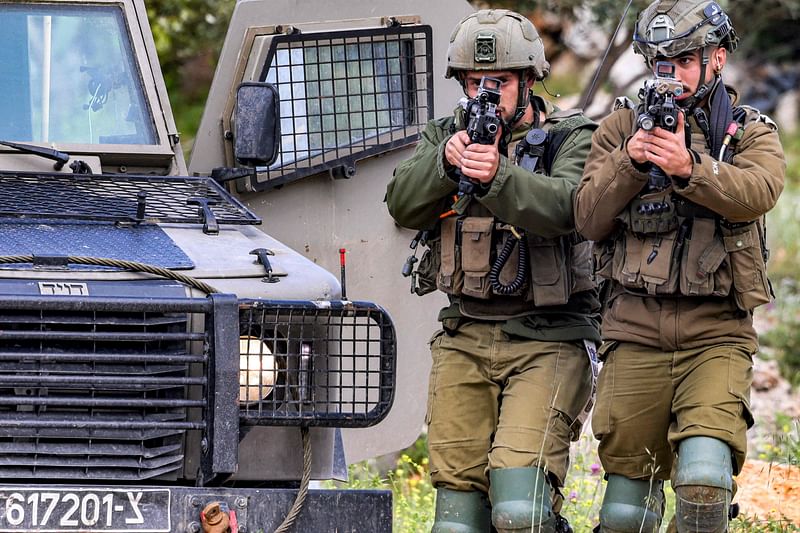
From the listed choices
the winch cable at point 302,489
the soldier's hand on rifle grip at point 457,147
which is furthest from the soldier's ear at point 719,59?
the winch cable at point 302,489

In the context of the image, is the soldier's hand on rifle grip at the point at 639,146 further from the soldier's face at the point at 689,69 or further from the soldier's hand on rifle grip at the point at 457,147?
the soldier's hand on rifle grip at the point at 457,147

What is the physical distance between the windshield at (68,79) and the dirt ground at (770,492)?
9.30 feet

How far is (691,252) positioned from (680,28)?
0.65 meters

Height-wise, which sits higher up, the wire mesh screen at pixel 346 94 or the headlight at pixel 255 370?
the wire mesh screen at pixel 346 94

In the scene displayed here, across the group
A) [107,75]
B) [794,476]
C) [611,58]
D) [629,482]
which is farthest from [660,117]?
[611,58]

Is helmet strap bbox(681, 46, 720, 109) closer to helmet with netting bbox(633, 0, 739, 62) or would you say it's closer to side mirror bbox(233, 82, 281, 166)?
helmet with netting bbox(633, 0, 739, 62)

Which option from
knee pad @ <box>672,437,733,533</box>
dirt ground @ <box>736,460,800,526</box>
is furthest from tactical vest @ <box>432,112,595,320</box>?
dirt ground @ <box>736,460,800,526</box>

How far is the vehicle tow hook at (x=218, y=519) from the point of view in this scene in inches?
165

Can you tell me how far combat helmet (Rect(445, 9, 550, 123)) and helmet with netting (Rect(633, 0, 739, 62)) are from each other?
361 mm

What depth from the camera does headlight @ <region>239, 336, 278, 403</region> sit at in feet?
14.0

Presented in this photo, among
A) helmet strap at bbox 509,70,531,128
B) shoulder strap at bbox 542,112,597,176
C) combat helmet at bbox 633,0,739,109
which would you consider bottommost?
shoulder strap at bbox 542,112,597,176

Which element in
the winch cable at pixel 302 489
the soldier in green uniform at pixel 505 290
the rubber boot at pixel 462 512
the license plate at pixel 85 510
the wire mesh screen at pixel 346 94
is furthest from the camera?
the wire mesh screen at pixel 346 94

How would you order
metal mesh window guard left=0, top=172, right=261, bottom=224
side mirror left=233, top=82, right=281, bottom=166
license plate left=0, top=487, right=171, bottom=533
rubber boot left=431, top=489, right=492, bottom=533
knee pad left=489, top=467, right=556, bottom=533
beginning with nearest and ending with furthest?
license plate left=0, top=487, right=171, bottom=533
knee pad left=489, top=467, right=556, bottom=533
rubber boot left=431, top=489, right=492, bottom=533
metal mesh window guard left=0, top=172, right=261, bottom=224
side mirror left=233, top=82, right=281, bottom=166

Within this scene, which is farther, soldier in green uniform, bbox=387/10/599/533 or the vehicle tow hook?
soldier in green uniform, bbox=387/10/599/533
